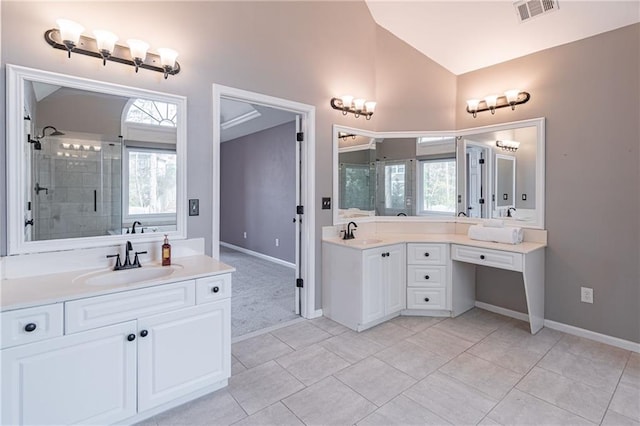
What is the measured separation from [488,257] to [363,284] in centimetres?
117

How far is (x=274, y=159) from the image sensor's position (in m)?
5.75

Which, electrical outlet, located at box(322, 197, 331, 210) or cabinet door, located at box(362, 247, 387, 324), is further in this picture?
electrical outlet, located at box(322, 197, 331, 210)

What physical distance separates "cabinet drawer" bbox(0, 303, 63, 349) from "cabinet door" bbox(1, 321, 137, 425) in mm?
33

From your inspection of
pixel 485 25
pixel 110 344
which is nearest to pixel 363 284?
pixel 110 344

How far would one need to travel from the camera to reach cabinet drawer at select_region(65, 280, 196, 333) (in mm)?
1616

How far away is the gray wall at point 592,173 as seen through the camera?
2672 millimetres

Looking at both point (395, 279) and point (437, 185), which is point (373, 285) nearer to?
point (395, 279)

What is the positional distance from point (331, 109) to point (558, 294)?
9.15 ft

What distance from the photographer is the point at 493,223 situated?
339 cm

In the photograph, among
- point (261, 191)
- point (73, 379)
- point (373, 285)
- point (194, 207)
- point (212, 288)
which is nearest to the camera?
point (73, 379)

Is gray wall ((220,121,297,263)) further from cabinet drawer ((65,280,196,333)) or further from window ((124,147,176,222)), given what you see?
cabinet drawer ((65,280,196,333))

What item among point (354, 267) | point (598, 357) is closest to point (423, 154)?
point (354, 267)

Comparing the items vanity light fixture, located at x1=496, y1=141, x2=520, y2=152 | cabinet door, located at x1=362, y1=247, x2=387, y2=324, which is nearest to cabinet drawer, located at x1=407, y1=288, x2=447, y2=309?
cabinet door, located at x1=362, y1=247, x2=387, y2=324

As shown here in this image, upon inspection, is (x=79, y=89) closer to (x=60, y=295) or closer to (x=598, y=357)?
(x=60, y=295)
